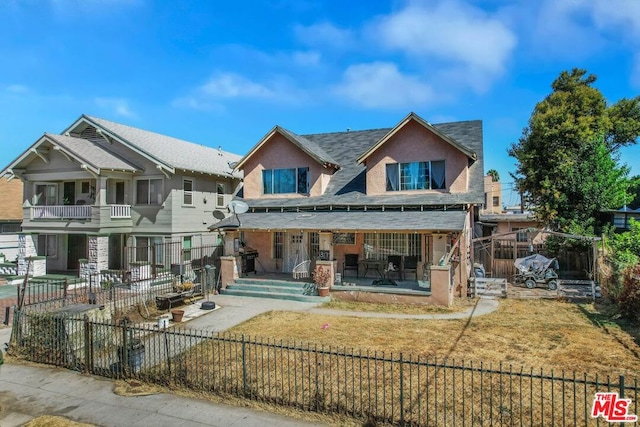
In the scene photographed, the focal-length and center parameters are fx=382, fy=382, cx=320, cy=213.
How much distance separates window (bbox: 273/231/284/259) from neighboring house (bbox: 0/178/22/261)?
65.9 feet

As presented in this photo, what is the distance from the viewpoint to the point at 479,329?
12625mm

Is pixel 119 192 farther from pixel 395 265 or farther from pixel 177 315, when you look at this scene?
pixel 395 265

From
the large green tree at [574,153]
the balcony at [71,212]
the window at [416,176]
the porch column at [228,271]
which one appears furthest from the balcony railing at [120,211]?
the large green tree at [574,153]

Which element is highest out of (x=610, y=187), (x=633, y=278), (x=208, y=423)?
(x=610, y=187)

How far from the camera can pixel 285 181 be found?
22.9 meters

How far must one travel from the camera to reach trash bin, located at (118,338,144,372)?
29.9ft

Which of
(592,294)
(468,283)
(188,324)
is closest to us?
(188,324)

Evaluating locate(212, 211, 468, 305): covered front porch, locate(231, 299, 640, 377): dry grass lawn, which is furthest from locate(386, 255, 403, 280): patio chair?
locate(231, 299, 640, 377): dry grass lawn

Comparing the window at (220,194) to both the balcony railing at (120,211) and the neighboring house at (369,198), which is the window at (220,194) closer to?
the neighboring house at (369,198)

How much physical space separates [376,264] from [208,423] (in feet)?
42.8

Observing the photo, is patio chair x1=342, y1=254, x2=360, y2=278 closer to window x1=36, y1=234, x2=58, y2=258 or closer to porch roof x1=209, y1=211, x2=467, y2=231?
porch roof x1=209, y1=211, x2=467, y2=231

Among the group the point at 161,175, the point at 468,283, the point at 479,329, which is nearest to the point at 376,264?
the point at 468,283

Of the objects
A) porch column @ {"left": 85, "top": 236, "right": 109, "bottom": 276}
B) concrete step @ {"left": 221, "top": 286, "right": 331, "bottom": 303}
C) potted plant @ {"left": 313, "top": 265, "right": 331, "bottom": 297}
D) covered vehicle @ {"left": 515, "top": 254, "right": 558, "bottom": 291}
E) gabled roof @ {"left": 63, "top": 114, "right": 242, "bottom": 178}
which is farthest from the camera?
gabled roof @ {"left": 63, "top": 114, "right": 242, "bottom": 178}

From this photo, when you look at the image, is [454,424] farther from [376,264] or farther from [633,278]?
[376,264]
